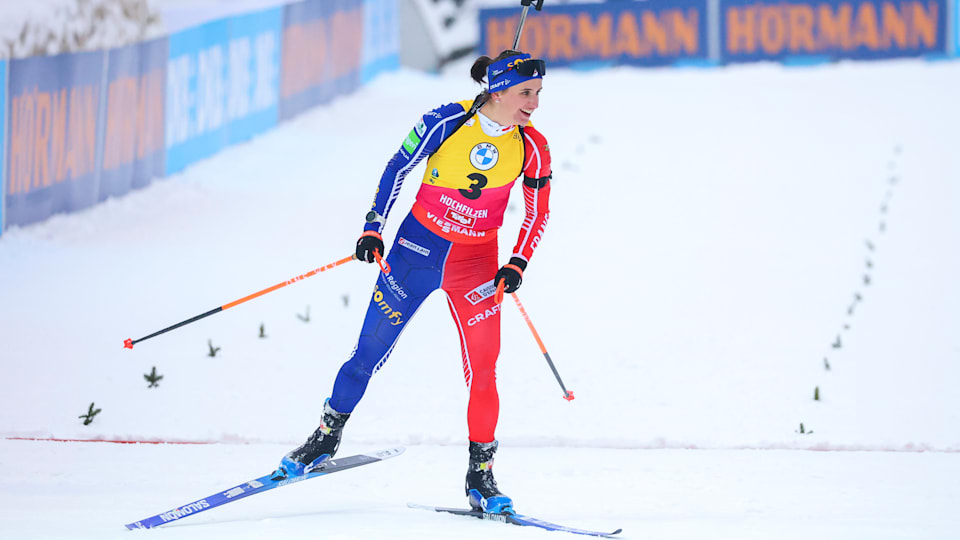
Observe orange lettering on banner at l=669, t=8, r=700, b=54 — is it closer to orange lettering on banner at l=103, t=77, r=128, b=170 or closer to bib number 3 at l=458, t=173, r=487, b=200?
orange lettering on banner at l=103, t=77, r=128, b=170

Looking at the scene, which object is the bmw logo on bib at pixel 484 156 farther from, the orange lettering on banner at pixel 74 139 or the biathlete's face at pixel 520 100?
the orange lettering on banner at pixel 74 139

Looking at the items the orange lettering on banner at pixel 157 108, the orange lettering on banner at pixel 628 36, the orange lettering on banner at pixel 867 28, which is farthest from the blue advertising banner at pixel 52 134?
the orange lettering on banner at pixel 867 28

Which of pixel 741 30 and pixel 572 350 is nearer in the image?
pixel 572 350

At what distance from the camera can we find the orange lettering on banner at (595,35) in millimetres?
19422

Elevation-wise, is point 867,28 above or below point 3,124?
above

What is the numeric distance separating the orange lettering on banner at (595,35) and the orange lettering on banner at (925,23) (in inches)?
191

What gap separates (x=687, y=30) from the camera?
19.2m

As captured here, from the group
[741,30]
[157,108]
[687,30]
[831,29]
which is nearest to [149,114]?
[157,108]

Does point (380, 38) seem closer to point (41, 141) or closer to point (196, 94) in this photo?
point (196, 94)

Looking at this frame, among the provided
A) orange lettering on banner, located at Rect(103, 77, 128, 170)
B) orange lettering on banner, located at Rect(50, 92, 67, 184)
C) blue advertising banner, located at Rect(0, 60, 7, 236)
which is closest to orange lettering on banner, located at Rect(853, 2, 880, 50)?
orange lettering on banner, located at Rect(103, 77, 128, 170)

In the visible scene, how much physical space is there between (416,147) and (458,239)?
46 centimetres

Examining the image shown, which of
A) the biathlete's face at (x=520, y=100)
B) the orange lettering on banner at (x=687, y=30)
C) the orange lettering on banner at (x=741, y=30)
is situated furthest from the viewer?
the orange lettering on banner at (x=687, y=30)

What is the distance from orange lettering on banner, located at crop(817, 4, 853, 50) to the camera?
1864 cm

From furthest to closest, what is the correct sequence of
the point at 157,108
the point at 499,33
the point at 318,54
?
the point at 499,33
the point at 318,54
the point at 157,108
